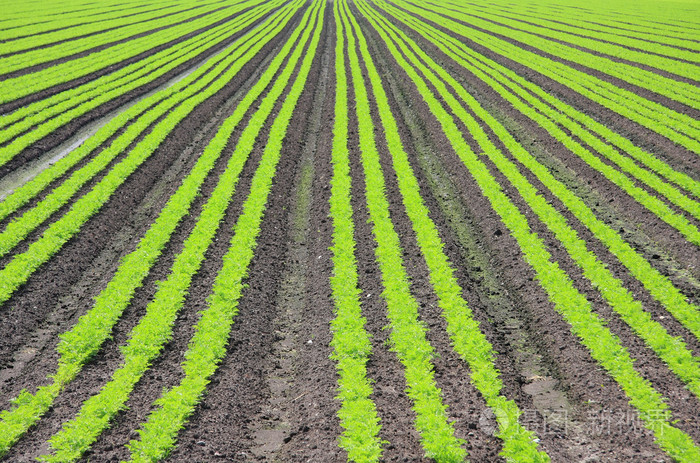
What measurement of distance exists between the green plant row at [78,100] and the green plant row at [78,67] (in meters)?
1.66

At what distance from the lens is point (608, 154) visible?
1938cm

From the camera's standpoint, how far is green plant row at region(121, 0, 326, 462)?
7.23m

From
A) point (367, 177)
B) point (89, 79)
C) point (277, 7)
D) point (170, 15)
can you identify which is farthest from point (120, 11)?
point (367, 177)

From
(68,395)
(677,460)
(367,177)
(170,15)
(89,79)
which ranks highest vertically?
(170,15)

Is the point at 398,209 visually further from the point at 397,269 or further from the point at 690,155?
the point at 690,155

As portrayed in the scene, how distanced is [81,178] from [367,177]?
10.7 m

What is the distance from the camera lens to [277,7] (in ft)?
246

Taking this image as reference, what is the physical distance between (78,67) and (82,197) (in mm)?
22538

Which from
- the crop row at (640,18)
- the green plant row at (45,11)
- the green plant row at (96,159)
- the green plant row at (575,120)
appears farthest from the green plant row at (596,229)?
the green plant row at (45,11)

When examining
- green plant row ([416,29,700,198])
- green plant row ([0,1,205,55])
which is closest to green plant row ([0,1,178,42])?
green plant row ([0,1,205,55])

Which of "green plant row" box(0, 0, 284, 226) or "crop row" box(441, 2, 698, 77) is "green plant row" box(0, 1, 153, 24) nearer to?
"green plant row" box(0, 0, 284, 226)

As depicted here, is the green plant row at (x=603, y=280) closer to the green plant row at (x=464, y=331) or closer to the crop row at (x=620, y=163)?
the crop row at (x=620, y=163)

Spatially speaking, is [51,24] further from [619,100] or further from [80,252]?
[619,100]

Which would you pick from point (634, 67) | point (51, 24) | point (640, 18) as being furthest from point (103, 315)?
point (640, 18)
